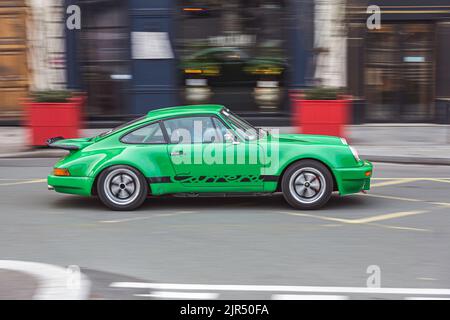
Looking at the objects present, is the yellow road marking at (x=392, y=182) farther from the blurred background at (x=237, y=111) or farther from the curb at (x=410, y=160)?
the curb at (x=410, y=160)

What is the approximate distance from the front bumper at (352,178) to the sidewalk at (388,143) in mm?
4753

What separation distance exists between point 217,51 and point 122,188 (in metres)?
9.31

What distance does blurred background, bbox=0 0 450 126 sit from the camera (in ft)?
58.2

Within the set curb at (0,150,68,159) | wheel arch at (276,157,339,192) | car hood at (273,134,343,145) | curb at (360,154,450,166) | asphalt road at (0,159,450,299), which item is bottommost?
asphalt road at (0,159,450,299)

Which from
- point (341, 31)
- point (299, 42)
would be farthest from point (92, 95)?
point (341, 31)

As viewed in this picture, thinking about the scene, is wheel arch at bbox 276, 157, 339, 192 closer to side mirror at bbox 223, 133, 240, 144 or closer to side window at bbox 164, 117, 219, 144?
side mirror at bbox 223, 133, 240, 144

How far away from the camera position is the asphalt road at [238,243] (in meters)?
6.11

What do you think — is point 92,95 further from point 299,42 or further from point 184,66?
point 299,42

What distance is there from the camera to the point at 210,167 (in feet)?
29.7

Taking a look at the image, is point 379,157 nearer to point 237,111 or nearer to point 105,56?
point 237,111

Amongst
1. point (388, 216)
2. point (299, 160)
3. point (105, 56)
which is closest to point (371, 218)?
point (388, 216)

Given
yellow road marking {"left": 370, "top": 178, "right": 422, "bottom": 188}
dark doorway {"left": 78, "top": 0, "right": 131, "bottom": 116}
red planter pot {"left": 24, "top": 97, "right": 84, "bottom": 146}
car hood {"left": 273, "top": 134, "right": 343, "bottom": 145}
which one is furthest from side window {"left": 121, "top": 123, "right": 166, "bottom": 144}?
dark doorway {"left": 78, "top": 0, "right": 131, "bottom": 116}

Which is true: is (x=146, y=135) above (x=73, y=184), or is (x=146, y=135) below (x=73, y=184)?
above

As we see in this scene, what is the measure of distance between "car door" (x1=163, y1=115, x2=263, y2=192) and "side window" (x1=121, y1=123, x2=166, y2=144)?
0.20m
